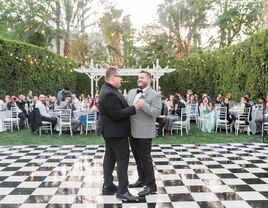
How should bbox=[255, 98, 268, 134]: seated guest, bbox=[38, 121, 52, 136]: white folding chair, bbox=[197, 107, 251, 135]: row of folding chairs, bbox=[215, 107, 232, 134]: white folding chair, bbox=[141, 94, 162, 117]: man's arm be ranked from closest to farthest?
bbox=[141, 94, 162, 117]: man's arm
bbox=[255, 98, 268, 134]: seated guest
bbox=[197, 107, 251, 135]: row of folding chairs
bbox=[38, 121, 52, 136]: white folding chair
bbox=[215, 107, 232, 134]: white folding chair

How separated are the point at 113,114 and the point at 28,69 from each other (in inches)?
464

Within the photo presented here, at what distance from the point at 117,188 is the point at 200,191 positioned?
3.52 ft

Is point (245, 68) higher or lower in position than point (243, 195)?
higher

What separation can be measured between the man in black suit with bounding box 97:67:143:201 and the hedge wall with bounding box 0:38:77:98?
9.53 metres

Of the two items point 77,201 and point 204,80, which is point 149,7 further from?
point 77,201

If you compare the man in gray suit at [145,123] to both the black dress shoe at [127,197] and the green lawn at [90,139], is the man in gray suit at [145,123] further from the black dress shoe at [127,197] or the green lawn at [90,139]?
the green lawn at [90,139]

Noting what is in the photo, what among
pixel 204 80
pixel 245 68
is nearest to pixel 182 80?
pixel 204 80

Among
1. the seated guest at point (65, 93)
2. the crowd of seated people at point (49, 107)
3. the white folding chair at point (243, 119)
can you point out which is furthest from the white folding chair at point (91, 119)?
the white folding chair at point (243, 119)

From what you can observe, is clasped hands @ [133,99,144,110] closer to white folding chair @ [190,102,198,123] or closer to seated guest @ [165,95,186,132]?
seated guest @ [165,95,186,132]

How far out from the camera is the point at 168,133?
1110 centimetres

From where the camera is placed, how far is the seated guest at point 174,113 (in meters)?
10.8

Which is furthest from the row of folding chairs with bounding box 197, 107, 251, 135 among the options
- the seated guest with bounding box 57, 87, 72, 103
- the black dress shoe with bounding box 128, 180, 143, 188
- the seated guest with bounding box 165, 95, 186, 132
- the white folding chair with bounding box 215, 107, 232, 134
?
the black dress shoe with bounding box 128, 180, 143, 188

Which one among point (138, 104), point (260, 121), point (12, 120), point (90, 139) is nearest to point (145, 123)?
point (138, 104)

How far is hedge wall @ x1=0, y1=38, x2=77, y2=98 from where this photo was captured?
13.4 meters
